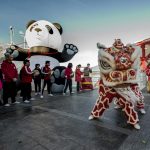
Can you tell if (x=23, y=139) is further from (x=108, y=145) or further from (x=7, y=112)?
(x=7, y=112)

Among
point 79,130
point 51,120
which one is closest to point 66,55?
point 51,120

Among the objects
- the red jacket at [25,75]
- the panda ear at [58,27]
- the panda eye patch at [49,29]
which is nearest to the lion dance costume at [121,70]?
the red jacket at [25,75]

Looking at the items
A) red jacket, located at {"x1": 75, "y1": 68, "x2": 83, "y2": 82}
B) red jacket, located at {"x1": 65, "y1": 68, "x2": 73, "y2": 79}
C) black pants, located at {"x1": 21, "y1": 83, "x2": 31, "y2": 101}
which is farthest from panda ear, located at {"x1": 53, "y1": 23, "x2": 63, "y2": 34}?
black pants, located at {"x1": 21, "y1": 83, "x2": 31, "y2": 101}

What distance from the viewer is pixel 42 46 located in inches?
391

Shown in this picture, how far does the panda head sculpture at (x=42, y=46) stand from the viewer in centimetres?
979

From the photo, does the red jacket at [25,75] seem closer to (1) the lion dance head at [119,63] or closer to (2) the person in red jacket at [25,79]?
(2) the person in red jacket at [25,79]

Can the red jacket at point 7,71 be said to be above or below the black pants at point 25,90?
above

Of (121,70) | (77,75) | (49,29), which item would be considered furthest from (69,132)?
(49,29)

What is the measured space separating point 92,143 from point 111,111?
7.97 feet

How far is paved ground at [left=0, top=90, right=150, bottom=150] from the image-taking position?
2.97 metres

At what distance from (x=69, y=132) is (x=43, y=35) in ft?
22.7

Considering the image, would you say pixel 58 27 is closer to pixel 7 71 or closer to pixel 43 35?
pixel 43 35

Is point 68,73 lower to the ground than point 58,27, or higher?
lower

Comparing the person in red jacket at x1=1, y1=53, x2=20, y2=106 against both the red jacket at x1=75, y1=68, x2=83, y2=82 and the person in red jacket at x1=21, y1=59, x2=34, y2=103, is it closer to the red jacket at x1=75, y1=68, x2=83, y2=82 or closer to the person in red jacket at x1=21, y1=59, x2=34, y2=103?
the person in red jacket at x1=21, y1=59, x2=34, y2=103
